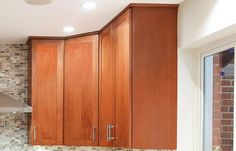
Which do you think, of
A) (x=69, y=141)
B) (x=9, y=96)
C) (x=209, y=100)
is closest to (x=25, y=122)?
(x=9, y=96)

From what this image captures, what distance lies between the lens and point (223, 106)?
2590 millimetres

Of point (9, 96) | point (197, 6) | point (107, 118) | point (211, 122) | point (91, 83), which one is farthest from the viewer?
point (9, 96)

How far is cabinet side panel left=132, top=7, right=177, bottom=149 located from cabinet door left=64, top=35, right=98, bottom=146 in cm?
116

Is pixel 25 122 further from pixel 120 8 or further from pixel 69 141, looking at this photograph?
pixel 120 8

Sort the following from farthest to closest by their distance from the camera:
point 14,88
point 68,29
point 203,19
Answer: point 14,88
point 68,29
point 203,19

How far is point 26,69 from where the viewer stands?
482 centimetres

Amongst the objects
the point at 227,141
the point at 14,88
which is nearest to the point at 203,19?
the point at 227,141

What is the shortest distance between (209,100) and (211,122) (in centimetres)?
17

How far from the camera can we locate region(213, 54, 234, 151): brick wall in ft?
8.14

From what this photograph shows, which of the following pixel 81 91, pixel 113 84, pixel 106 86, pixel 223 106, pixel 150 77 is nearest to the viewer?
pixel 223 106

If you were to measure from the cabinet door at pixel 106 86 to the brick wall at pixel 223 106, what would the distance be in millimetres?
1087

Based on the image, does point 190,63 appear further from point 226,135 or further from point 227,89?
point 226,135

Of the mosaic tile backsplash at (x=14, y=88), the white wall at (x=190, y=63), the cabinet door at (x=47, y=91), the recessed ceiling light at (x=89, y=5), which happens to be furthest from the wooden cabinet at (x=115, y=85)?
the mosaic tile backsplash at (x=14, y=88)

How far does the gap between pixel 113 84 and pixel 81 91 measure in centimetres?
75
